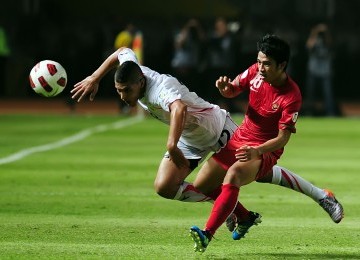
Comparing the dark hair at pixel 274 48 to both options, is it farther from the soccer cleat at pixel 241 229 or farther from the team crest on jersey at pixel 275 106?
the soccer cleat at pixel 241 229

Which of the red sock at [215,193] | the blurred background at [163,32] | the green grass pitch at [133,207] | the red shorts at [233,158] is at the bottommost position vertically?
the blurred background at [163,32]

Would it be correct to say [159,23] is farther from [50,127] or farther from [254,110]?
[254,110]

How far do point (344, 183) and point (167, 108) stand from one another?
256 inches

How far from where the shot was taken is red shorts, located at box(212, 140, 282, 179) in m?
10.3

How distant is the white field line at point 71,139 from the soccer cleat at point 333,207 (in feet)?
26.0

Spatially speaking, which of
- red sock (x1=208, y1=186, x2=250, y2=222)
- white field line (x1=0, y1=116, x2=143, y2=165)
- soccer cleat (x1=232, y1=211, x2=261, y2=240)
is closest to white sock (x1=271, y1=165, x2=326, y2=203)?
red sock (x1=208, y1=186, x2=250, y2=222)

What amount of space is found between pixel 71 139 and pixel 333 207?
483 inches

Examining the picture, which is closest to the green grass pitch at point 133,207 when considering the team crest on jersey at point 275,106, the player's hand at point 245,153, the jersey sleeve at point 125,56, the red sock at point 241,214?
the red sock at point 241,214

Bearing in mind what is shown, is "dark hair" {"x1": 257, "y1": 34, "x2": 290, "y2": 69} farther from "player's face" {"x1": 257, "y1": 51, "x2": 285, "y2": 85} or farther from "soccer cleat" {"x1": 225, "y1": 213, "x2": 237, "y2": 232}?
"soccer cleat" {"x1": 225, "y1": 213, "x2": 237, "y2": 232}

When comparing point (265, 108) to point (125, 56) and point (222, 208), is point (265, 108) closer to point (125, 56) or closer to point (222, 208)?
point (222, 208)

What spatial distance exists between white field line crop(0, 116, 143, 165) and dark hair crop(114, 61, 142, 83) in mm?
8621

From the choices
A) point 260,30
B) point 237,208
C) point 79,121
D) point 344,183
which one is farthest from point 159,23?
point 237,208

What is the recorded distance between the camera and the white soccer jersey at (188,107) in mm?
10086

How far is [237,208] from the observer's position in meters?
10.9
